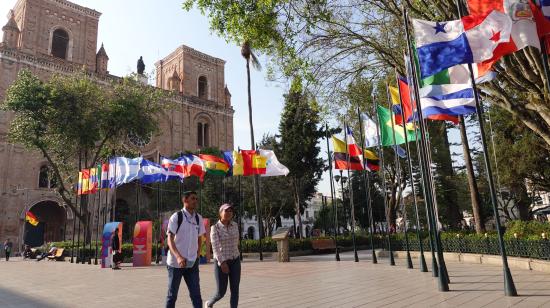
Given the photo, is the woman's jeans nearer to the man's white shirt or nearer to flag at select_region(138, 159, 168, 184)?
the man's white shirt

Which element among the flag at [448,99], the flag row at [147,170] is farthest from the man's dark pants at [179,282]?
the flag row at [147,170]

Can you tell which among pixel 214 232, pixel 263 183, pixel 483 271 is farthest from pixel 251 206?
pixel 214 232

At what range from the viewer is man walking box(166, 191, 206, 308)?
5.18 metres

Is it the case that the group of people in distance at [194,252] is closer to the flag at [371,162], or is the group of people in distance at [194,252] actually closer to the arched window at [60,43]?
the flag at [371,162]

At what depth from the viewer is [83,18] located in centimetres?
4275

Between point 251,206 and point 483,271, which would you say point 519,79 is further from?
point 251,206

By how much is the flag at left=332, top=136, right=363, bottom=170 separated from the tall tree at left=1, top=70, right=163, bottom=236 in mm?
15402

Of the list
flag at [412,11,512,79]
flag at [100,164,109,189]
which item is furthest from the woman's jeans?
flag at [100,164,109,189]

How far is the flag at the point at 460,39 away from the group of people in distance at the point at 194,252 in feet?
16.9

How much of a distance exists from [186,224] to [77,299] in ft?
14.4

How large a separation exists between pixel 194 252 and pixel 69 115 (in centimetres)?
2273

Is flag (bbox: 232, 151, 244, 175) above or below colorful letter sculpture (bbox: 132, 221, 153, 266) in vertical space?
above

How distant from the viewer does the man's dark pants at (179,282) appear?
16.8ft

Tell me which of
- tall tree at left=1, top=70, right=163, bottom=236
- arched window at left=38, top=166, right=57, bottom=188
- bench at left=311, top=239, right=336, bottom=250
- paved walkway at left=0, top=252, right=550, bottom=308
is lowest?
paved walkway at left=0, top=252, right=550, bottom=308
